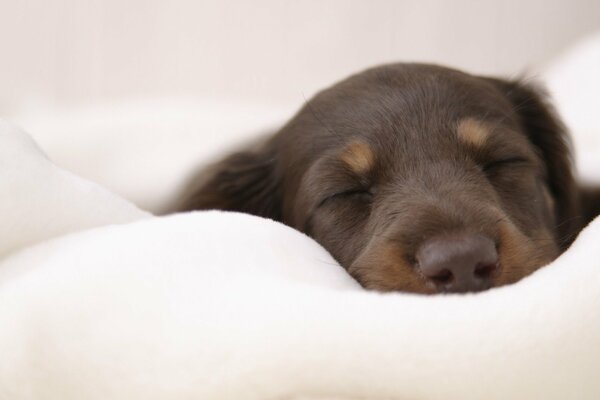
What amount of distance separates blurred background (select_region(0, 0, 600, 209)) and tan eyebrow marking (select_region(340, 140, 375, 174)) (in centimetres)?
72

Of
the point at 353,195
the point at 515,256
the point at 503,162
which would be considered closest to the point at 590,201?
the point at 503,162

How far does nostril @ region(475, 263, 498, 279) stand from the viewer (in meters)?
1.00

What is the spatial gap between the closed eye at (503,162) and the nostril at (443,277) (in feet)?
1.46

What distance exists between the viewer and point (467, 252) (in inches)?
39.1

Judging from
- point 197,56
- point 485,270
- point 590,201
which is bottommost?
point 590,201

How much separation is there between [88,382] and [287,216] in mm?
832

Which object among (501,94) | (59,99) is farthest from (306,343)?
(59,99)

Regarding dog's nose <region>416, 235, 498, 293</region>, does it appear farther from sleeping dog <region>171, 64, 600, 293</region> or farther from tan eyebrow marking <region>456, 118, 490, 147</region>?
tan eyebrow marking <region>456, 118, 490, 147</region>

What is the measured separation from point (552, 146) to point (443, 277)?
0.93m

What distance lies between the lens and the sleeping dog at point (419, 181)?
3.49 ft

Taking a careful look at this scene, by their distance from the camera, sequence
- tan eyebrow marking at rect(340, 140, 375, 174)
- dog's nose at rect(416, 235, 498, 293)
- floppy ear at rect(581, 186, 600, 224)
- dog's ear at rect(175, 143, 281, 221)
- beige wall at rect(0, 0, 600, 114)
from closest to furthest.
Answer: dog's nose at rect(416, 235, 498, 293), tan eyebrow marking at rect(340, 140, 375, 174), dog's ear at rect(175, 143, 281, 221), floppy ear at rect(581, 186, 600, 224), beige wall at rect(0, 0, 600, 114)

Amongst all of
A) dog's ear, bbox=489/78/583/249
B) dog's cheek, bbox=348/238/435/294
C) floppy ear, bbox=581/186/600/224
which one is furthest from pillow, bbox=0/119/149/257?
floppy ear, bbox=581/186/600/224

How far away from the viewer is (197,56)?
282 centimetres

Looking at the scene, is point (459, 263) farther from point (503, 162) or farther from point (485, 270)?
point (503, 162)
